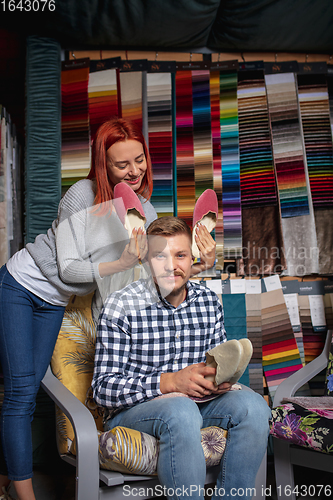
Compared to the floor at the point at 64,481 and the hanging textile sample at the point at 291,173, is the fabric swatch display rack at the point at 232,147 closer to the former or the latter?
the hanging textile sample at the point at 291,173

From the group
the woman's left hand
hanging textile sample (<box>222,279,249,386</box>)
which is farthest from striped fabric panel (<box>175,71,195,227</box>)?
the woman's left hand

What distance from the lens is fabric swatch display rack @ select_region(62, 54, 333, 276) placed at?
1936 mm

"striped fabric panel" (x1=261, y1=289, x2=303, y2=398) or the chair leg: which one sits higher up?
"striped fabric panel" (x1=261, y1=289, x2=303, y2=398)

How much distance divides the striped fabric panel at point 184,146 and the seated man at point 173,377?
66cm

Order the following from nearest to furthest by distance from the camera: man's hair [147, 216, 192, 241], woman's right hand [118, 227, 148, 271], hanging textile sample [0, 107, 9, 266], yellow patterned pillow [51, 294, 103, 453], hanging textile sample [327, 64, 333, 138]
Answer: woman's right hand [118, 227, 148, 271] < man's hair [147, 216, 192, 241] < yellow patterned pillow [51, 294, 103, 453] < hanging textile sample [0, 107, 9, 266] < hanging textile sample [327, 64, 333, 138]

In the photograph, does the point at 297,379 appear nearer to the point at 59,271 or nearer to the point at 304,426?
the point at 304,426

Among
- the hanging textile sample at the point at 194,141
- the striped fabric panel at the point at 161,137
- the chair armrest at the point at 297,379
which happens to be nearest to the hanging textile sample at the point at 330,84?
the hanging textile sample at the point at 194,141

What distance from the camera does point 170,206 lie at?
6.23 feet

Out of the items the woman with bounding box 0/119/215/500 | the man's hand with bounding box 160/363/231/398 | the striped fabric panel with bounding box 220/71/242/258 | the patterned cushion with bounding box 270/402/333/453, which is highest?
the striped fabric panel with bounding box 220/71/242/258

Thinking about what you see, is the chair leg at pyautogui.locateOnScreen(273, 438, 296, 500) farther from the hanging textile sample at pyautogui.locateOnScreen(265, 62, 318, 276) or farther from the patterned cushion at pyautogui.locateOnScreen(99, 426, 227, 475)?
the hanging textile sample at pyautogui.locateOnScreen(265, 62, 318, 276)

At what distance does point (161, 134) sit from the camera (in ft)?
6.40

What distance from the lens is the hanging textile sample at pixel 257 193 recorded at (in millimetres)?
1959

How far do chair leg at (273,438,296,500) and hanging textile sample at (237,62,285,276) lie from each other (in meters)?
0.84

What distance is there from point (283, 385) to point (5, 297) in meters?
1.04
